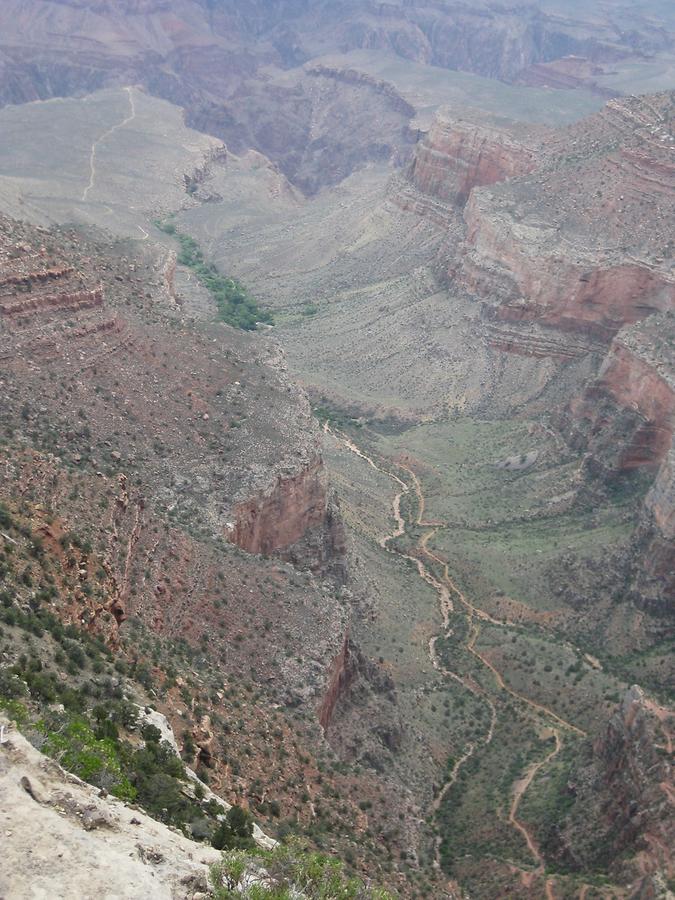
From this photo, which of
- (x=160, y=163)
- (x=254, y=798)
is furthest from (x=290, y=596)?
(x=160, y=163)

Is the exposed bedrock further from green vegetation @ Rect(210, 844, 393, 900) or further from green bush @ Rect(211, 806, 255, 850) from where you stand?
green vegetation @ Rect(210, 844, 393, 900)

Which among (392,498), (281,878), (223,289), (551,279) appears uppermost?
(281,878)

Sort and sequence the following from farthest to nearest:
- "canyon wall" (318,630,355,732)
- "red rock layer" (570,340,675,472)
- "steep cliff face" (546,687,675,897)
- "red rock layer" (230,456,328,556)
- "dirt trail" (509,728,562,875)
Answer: "red rock layer" (570,340,675,472), "red rock layer" (230,456,328,556), "canyon wall" (318,630,355,732), "dirt trail" (509,728,562,875), "steep cliff face" (546,687,675,897)

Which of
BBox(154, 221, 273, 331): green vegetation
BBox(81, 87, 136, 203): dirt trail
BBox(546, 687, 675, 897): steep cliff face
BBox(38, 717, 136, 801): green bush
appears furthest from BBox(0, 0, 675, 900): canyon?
BBox(81, 87, 136, 203): dirt trail

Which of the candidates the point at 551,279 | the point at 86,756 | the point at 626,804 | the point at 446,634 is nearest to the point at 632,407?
the point at 551,279

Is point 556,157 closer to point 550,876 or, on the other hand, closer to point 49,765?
point 550,876

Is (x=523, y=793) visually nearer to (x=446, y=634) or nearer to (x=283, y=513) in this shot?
(x=446, y=634)
